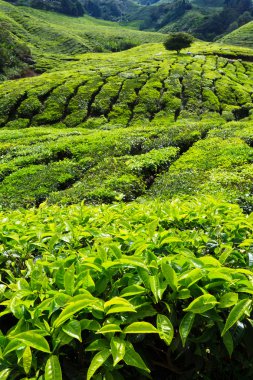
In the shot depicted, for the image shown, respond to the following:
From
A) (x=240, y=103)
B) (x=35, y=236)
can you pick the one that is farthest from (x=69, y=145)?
(x=240, y=103)

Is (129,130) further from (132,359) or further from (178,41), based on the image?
(178,41)

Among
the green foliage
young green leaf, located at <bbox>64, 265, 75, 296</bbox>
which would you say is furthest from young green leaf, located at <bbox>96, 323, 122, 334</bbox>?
young green leaf, located at <bbox>64, 265, 75, 296</bbox>

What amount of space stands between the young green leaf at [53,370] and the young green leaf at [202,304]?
1.10m

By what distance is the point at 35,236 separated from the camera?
488 centimetres

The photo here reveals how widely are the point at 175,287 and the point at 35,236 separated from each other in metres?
2.62

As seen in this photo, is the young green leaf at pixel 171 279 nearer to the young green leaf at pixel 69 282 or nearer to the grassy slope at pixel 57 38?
the young green leaf at pixel 69 282

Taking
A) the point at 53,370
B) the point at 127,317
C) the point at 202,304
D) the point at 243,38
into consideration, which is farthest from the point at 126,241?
the point at 243,38

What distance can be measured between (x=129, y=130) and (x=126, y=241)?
25178mm

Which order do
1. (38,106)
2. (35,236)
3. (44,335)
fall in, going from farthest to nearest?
(38,106), (35,236), (44,335)

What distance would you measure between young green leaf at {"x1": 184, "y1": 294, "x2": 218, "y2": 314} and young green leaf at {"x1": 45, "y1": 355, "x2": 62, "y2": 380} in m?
1.10

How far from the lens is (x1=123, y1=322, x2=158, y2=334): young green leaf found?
8.47 ft

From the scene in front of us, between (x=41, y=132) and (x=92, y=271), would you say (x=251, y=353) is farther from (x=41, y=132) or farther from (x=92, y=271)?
(x=41, y=132)

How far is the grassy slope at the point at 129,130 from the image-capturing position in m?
17.4

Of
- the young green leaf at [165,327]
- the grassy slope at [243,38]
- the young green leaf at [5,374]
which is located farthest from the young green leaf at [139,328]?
the grassy slope at [243,38]
